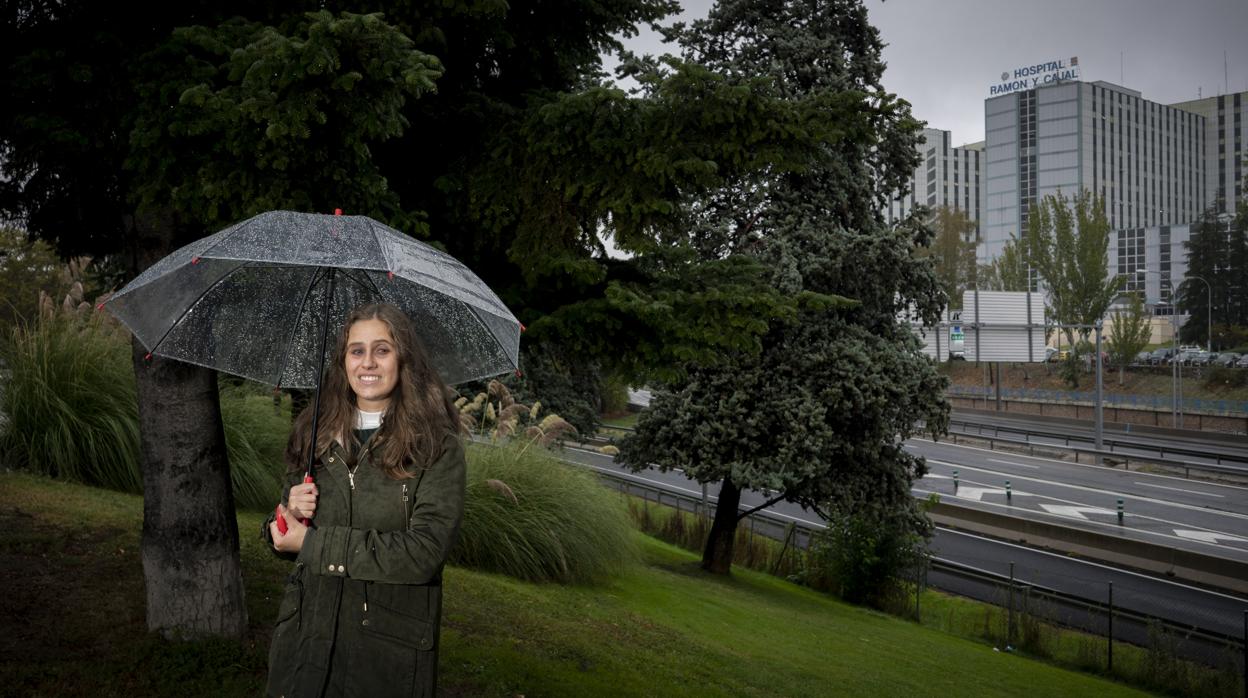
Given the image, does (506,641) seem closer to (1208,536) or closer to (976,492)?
(1208,536)

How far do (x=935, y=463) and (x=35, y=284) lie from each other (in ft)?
88.8

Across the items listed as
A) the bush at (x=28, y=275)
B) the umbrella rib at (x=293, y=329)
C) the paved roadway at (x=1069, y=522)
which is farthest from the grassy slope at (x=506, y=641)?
the bush at (x=28, y=275)

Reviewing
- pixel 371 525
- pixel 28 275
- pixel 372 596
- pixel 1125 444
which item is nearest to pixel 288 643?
pixel 372 596

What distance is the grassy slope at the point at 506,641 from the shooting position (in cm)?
507

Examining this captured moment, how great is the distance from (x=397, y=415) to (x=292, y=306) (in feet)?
3.53

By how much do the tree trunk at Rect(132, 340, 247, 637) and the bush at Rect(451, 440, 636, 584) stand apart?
12.8 ft

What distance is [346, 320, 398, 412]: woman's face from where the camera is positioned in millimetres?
3264

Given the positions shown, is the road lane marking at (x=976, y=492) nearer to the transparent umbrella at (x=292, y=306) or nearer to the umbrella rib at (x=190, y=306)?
the transparent umbrella at (x=292, y=306)

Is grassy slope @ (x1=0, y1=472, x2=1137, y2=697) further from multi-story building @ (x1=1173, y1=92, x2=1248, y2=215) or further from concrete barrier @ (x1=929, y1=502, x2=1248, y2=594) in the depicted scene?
multi-story building @ (x1=1173, y1=92, x2=1248, y2=215)

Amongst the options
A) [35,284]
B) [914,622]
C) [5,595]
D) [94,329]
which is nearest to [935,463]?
[914,622]

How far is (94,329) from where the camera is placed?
383 inches

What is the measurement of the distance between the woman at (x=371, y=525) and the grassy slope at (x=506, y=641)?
7.19ft

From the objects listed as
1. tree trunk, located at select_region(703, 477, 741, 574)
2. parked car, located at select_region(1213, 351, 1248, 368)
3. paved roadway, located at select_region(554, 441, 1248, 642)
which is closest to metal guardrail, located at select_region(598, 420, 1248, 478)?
paved roadway, located at select_region(554, 441, 1248, 642)

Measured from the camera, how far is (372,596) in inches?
121
